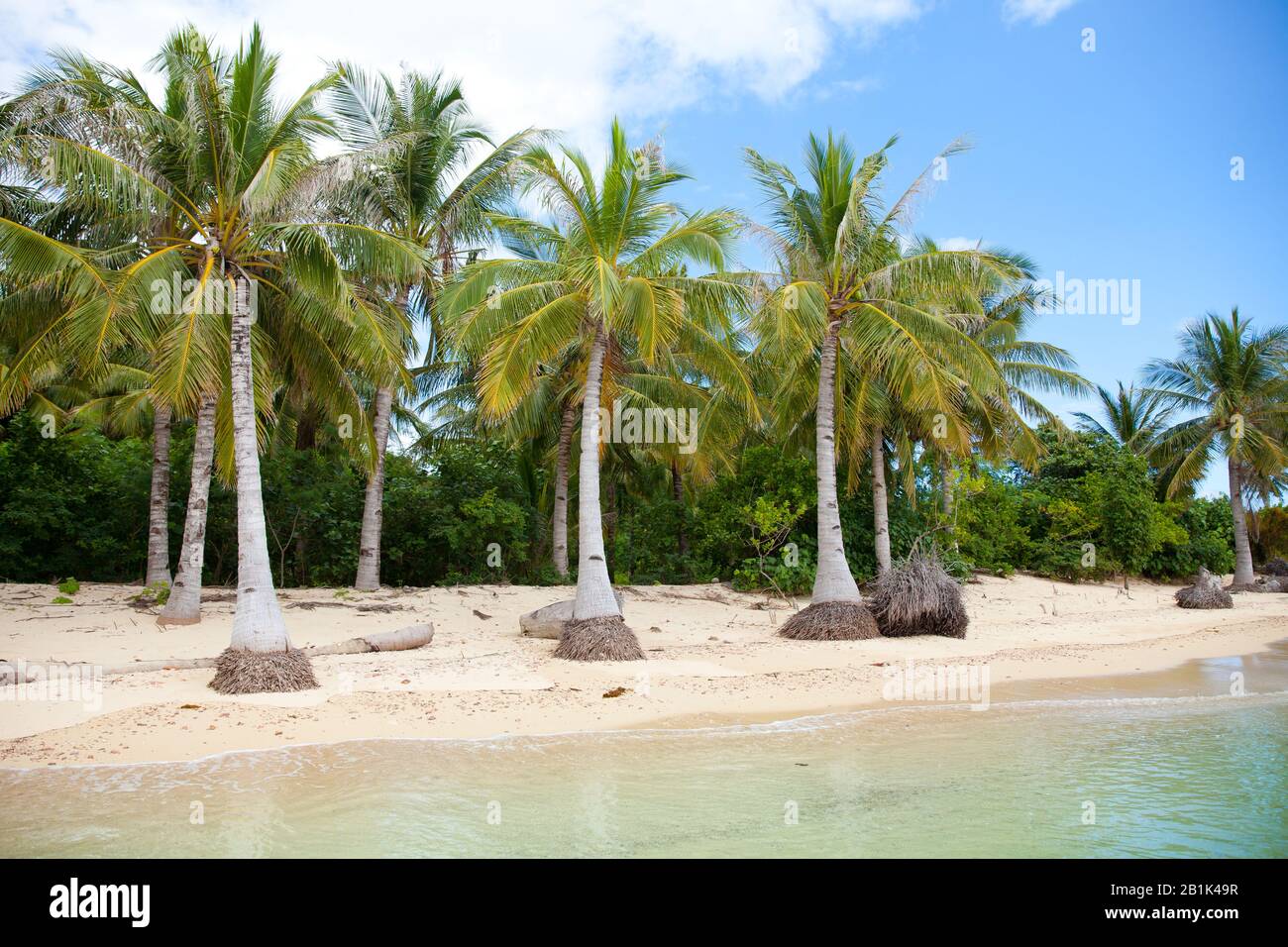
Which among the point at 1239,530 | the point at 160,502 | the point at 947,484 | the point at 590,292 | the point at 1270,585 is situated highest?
the point at 590,292

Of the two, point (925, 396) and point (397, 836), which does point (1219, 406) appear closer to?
point (925, 396)

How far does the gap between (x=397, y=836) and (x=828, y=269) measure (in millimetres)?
12428

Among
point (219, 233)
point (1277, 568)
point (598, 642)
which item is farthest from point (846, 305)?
point (1277, 568)

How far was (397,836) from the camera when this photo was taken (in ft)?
18.6

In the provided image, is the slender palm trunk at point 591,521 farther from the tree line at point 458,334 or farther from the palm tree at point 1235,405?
the palm tree at point 1235,405

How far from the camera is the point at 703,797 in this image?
6547mm

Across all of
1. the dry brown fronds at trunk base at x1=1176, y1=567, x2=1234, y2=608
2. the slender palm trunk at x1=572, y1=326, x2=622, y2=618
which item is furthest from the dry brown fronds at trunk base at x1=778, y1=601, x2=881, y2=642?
the dry brown fronds at trunk base at x1=1176, y1=567, x2=1234, y2=608

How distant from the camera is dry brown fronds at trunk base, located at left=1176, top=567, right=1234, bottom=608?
21.8 meters

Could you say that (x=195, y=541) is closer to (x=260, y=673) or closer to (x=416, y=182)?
(x=260, y=673)

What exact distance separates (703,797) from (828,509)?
9257 millimetres

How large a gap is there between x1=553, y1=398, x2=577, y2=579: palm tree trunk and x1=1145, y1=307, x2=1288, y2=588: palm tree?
19905 mm

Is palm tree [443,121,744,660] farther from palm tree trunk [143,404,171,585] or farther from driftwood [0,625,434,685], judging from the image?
palm tree trunk [143,404,171,585]

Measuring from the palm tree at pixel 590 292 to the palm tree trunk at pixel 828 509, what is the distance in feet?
10.0
